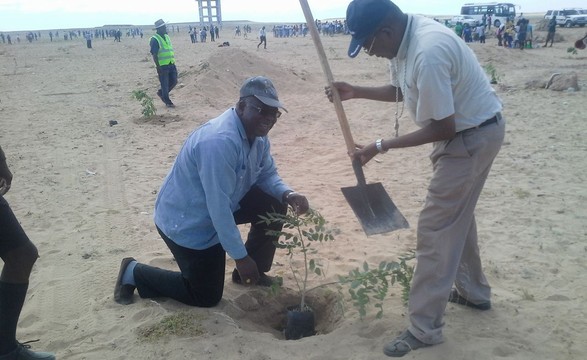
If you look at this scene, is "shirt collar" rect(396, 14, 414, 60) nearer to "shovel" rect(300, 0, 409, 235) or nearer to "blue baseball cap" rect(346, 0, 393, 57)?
"blue baseball cap" rect(346, 0, 393, 57)

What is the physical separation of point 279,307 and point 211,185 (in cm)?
117

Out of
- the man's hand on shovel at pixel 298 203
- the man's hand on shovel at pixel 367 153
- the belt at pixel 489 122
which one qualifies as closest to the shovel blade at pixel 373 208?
the man's hand on shovel at pixel 298 203

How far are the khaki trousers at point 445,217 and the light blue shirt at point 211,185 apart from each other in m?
1.03

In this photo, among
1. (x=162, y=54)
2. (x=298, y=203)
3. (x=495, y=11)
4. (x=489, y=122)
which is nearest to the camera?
(x=489, y=122)

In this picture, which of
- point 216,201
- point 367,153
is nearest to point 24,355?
point 216,201

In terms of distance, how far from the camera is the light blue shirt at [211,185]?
2826 millimetres

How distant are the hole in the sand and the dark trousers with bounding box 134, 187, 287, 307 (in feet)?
0.94

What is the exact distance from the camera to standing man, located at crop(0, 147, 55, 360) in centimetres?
253

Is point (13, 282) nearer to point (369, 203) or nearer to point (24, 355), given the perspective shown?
point (24, 355)

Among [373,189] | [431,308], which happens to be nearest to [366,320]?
[431,308]

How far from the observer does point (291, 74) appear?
14.3 meters

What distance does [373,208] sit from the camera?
3.36 meters

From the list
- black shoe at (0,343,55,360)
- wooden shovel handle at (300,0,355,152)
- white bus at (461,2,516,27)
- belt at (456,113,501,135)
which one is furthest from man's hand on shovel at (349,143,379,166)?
white bus at (461,2,516,27)

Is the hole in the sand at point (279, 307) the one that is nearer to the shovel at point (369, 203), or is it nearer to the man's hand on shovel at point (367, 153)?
the shovel at point (369, 203)
